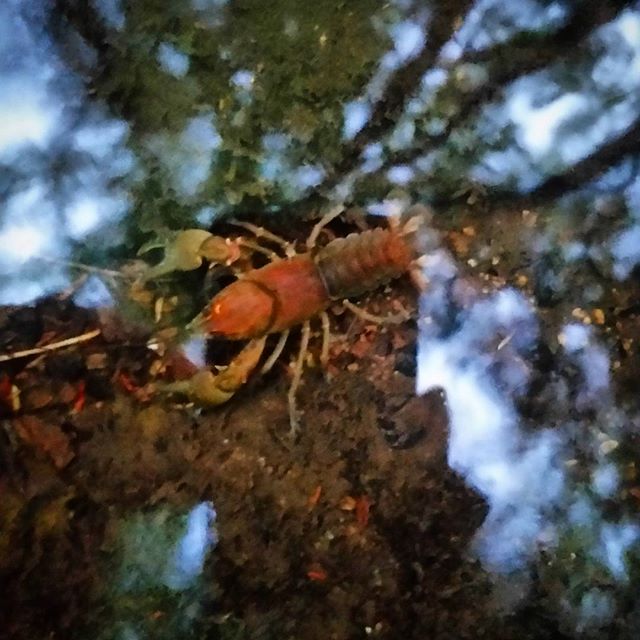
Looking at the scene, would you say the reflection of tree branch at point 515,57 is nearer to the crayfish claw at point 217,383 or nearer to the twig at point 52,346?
the crayfish claw at point 217,383

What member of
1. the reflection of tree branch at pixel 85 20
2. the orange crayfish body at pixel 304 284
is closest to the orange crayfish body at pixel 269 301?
the orange crayfish body at pixel 304 284

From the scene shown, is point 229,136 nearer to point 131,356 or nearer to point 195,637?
point 131,356

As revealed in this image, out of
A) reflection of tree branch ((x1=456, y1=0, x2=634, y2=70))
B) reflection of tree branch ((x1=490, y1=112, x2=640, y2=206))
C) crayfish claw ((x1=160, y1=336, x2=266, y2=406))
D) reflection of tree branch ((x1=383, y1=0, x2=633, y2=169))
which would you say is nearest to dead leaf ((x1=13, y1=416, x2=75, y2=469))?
crayfish claw ((x1=160, y1=336, x2=266, y2=406))

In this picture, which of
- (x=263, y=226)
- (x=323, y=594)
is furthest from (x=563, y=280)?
(x=323, y=594)

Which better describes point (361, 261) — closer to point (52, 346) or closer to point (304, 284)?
point (304, 284)

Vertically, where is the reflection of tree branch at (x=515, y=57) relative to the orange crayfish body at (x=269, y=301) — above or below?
above

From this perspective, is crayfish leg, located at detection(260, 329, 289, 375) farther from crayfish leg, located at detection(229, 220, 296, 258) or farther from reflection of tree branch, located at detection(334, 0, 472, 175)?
reflection of tree branch, located at detection(334, 0, 472, 175)
